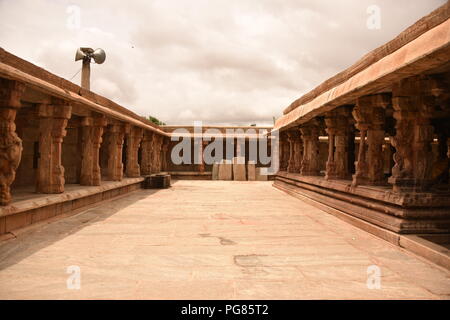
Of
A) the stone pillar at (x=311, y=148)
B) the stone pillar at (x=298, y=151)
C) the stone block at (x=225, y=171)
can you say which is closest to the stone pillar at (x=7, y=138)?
the stone pillar at (x=311, y=148)

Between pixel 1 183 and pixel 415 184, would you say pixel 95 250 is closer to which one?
pixel 1 183

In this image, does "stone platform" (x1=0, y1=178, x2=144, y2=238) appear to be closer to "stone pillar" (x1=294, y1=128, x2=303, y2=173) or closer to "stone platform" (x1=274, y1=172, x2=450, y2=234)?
"stone platform" (x1=274, y1=172, x2=450, y2=234)

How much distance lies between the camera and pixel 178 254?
3.74 metres

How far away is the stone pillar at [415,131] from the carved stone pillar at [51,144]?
5359 mm

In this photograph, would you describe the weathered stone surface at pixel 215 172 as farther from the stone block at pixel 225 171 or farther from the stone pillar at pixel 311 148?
the stone pillar at pixel 311 148

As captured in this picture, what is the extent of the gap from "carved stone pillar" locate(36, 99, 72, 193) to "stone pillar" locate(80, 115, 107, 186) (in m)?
1.75

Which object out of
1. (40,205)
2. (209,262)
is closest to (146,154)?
(40,205)

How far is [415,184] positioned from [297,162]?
24.4 ft

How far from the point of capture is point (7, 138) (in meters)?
4.49

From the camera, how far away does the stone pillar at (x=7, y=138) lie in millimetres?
4438

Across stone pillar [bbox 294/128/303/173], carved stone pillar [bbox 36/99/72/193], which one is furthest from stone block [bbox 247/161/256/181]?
carved stone pillar [bbox 36/99/72/193]

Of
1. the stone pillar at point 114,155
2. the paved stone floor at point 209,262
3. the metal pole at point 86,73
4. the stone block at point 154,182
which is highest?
the metal pole at point 86,73

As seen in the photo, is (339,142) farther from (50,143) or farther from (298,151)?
(50,143)
